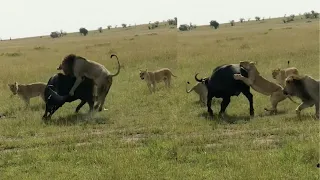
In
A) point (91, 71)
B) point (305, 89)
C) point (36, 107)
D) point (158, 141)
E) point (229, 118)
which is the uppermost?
point (91, 71)

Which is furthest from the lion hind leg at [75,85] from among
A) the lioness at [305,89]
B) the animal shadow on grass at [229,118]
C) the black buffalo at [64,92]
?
the lioness at [305,89]

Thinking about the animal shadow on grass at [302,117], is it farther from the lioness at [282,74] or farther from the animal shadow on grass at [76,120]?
the animal shadow on grass at [76,120]

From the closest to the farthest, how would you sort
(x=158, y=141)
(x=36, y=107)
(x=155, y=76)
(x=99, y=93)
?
(x=158, y=141), (x=99, y=93), (x=36, y=107), (x=155, y=76)

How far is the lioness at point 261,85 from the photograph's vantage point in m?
11.7

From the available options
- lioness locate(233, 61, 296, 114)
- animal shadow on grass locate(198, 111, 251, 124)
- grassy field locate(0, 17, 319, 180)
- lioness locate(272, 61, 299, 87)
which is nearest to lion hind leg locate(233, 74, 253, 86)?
lioness locate(233, 61, 296, 114)

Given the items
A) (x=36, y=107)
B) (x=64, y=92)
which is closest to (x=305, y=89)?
(x=64, y=92)

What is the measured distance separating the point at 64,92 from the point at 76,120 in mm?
1215

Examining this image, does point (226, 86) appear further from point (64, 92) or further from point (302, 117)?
point (64, 92)

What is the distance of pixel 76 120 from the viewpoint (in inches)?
468

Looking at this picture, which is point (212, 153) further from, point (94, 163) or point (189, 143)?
point (94, 163)

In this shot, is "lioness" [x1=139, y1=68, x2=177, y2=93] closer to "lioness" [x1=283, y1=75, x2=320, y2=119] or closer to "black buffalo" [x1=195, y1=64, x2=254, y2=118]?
"black buffalo" [x1=195, y1=64, x2=254, y2=118]

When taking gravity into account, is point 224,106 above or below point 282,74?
below

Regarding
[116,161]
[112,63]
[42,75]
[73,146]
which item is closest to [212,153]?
[116,161]

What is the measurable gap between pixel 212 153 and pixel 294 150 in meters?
1.23
